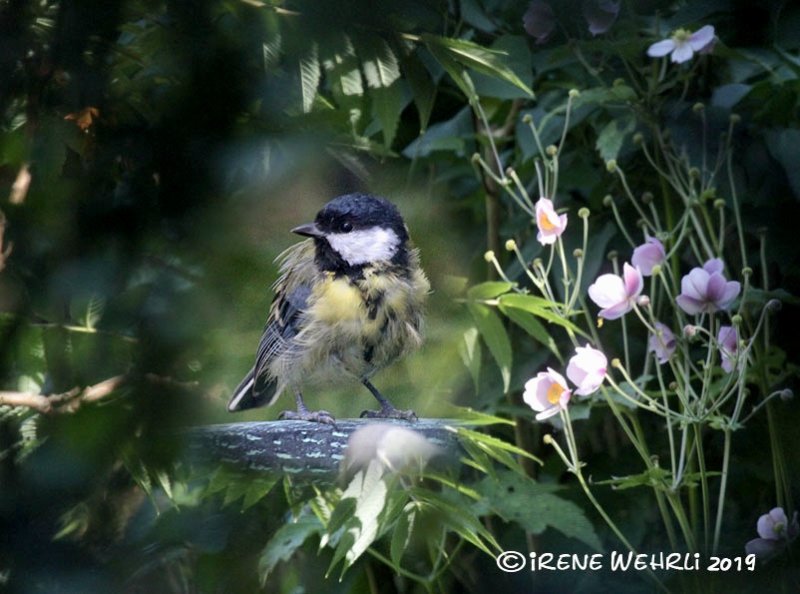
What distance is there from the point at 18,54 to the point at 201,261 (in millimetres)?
188

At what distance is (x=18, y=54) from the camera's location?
71 cm

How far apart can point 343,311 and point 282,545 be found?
265 millimetres

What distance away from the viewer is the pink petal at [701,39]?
123 centimetres

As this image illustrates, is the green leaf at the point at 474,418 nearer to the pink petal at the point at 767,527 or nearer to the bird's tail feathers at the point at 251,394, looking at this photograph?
the bird's tail feathers at the point at 251,394

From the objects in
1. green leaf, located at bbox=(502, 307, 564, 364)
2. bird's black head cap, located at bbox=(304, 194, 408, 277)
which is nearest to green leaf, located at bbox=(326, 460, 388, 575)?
bird's black head cap, located at bbox=(304, 194, 408, 277)

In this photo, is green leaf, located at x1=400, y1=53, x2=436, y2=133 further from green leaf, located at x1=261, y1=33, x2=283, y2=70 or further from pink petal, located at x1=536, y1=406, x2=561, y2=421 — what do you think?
pink petal, located at x1=536, y1=406, x2=561, y2=421

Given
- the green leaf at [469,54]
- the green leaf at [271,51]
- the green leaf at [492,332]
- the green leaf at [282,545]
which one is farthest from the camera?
the green leaf at [492,332]

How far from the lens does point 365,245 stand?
3.47 feet

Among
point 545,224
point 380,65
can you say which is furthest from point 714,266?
point 380,65

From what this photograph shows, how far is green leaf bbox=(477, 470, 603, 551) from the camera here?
129cm

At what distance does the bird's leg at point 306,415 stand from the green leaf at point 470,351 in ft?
0.78

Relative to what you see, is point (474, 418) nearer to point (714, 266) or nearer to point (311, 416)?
point (311, 416)

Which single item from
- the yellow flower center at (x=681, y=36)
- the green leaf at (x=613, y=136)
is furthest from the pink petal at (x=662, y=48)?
the green leaf at (x=613, y=136)

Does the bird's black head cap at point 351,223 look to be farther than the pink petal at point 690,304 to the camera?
No
